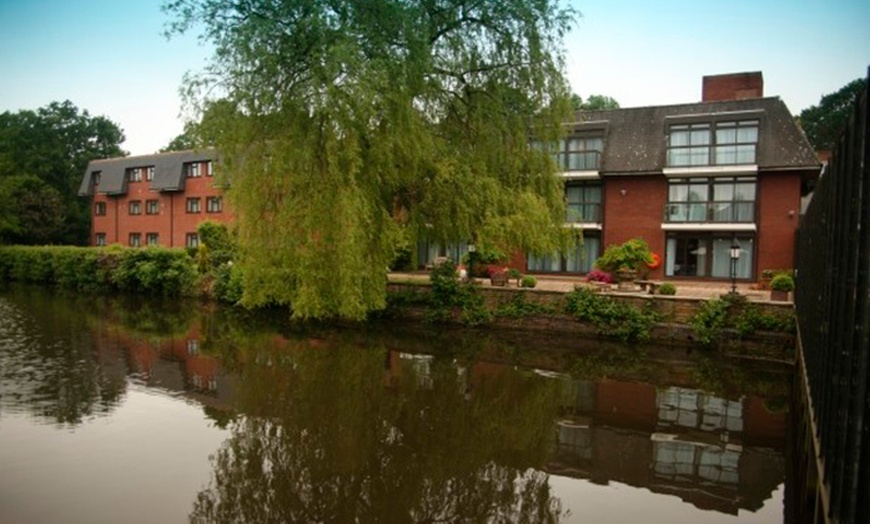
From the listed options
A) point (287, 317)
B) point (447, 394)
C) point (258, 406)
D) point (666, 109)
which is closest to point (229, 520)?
point (258, 406)

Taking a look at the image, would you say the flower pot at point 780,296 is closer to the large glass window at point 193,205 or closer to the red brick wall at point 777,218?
the red brick wall at point 777,218

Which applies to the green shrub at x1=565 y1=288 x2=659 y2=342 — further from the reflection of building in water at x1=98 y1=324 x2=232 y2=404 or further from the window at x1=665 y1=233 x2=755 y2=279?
the reflection of building in water at x1=98 y1=324 x2=232 y2=404

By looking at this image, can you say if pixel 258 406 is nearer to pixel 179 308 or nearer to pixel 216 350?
pixel 216 350

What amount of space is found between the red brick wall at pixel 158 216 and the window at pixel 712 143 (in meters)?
29.4

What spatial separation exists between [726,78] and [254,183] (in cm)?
2433

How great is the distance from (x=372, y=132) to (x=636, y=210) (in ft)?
49.3

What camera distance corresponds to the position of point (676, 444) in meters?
11.0

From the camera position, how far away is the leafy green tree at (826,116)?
57.0m

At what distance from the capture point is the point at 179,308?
3020 centimetres

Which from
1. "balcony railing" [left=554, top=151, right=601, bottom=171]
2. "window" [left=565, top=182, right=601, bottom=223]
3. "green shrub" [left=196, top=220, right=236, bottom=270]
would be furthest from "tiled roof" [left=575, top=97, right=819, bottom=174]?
"green shrub" [left=196, top=220, right=236, bottom=270]

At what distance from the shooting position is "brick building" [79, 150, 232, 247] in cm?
4519

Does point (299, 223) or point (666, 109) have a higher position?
point (666, 109)

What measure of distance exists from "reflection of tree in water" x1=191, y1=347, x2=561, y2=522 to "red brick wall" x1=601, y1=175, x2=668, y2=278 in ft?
49.6

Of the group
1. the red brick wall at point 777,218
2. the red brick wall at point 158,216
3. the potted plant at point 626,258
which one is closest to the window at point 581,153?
the potted plant at point 626,258
